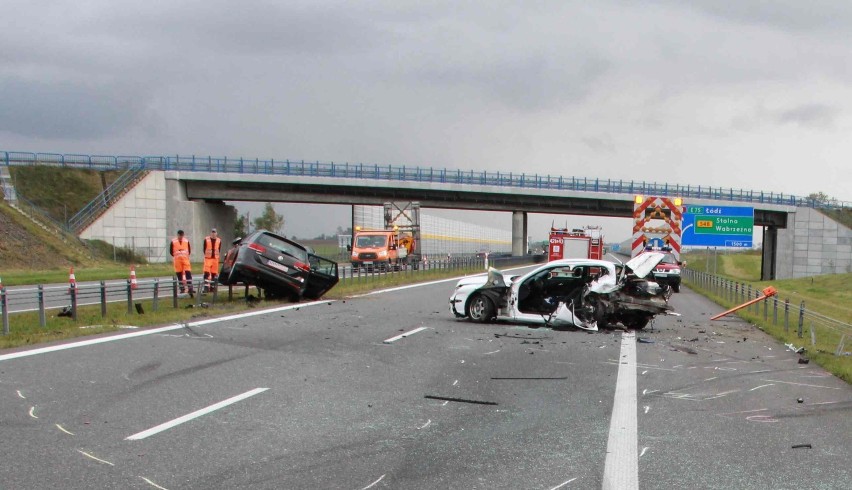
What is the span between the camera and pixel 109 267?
44.6 metres

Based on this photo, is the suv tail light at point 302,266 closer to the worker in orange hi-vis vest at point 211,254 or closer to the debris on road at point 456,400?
the worker in orange hi-vis vest at point 211,254

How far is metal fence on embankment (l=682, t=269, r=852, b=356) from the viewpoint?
1505cm

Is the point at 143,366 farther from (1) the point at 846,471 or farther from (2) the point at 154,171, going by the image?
(2) the point at 154,171

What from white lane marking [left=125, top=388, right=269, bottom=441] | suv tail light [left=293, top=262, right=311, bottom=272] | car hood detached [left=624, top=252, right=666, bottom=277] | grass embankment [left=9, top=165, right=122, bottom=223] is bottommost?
white lane marking [left=125, top=388, right=269, bottom=441]

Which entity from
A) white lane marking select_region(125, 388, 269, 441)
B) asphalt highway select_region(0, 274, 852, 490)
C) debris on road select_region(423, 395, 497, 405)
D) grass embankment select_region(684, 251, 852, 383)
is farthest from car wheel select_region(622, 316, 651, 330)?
white lane marking select_region(125, 388, 269, 441)

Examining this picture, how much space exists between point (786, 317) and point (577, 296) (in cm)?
493

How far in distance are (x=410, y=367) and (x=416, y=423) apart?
338 centimetres

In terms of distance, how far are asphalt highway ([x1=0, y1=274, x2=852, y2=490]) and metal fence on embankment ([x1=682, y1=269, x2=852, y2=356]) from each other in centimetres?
182

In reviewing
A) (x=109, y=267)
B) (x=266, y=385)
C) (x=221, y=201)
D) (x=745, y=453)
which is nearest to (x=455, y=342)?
(x=266, y=385)

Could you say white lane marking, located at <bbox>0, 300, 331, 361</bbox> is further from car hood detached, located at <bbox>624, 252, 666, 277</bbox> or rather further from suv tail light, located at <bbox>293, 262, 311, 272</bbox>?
car hood detached, located at <bbox>624, 252, 666, 277</bbox>

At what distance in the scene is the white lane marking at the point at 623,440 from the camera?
566 cm

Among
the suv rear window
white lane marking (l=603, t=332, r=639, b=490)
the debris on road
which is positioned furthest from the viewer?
the suv rear window

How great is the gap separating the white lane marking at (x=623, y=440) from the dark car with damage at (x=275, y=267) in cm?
1103

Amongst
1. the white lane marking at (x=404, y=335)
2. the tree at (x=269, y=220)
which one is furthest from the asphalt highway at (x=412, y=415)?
the tree at (x=269, y=220)
